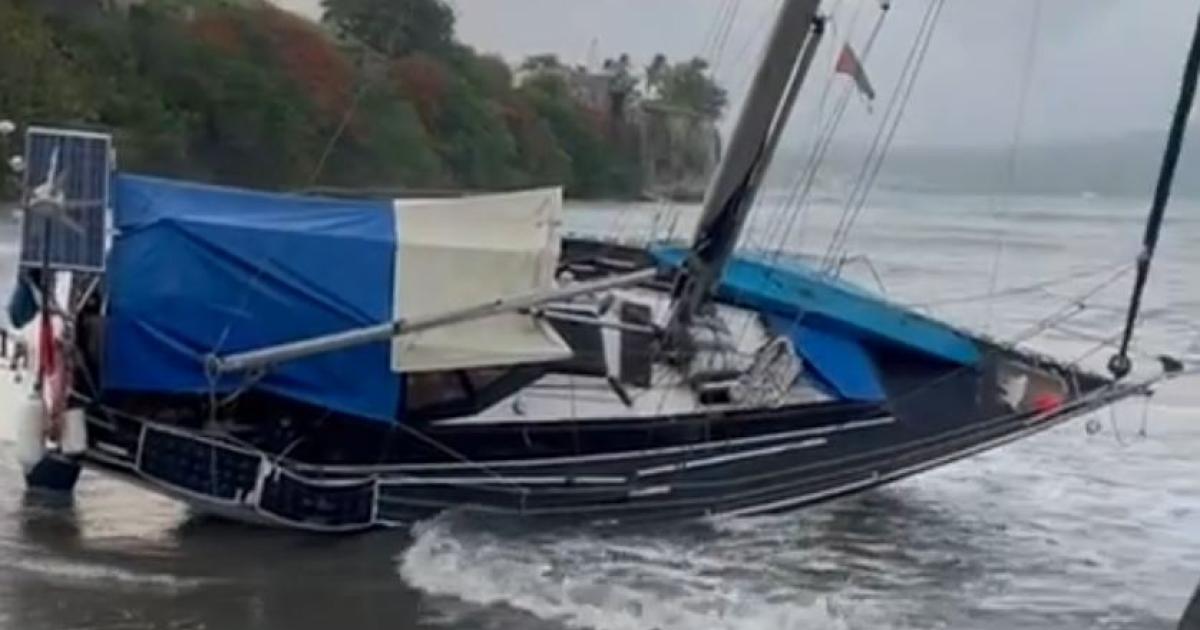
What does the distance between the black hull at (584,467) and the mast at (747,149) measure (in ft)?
3.72

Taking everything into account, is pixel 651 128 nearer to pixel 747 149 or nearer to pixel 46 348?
pixel 747 149

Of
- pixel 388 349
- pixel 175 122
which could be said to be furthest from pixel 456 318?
pixel 175 122

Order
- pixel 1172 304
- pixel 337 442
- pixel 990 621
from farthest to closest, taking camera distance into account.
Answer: pixel 1172 304, pixel 337 442, pixel 990 621

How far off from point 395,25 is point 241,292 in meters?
93.9

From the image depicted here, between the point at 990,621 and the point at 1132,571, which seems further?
the point at 1132,571

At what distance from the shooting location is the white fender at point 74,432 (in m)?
15.9

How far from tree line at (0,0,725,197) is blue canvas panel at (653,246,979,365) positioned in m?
56.9

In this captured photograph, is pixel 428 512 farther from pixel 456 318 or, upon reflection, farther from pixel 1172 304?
pixel 1172 304

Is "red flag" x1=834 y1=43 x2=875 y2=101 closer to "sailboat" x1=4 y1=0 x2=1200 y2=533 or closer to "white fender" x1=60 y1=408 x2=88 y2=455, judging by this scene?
"sailboat" x1=4 y1=0 x2=1200 y2=533

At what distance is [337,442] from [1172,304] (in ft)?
127

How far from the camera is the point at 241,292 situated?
16.1 m

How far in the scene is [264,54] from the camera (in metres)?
103

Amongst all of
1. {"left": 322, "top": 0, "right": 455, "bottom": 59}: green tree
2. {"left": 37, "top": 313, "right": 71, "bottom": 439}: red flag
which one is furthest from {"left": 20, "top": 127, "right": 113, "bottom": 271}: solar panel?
{"left": 322, "top": 0, "right": 455, "bottom": 59}: green tree

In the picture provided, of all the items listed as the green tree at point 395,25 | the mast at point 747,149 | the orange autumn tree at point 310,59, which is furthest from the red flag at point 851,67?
the green tree at point 395,25
